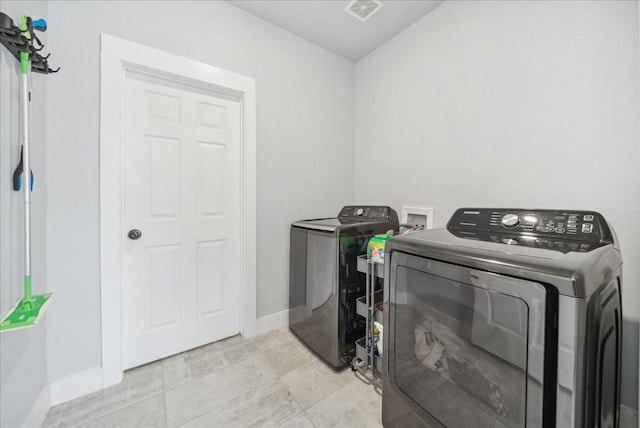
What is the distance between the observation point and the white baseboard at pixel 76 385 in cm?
138

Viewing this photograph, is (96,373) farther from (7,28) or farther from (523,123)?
(523,123)

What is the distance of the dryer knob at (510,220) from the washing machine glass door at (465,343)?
558 millimetres

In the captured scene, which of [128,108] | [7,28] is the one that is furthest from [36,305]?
[128,108]

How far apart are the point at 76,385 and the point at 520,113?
303cm

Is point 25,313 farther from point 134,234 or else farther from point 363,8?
point 363,8

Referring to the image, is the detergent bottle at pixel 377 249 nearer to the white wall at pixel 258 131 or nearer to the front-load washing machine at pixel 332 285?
the front-load washing machine at pixel 332 285

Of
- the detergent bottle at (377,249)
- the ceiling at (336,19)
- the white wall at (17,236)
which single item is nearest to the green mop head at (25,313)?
the white wall at (17,236)

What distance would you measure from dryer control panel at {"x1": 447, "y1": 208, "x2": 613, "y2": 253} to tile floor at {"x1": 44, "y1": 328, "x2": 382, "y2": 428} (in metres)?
1.12

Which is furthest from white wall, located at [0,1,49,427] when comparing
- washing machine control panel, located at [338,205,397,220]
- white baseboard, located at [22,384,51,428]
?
washing machine control panel, located at [338,205,397,220]

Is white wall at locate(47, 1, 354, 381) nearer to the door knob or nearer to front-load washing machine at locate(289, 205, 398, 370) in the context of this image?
the door knob

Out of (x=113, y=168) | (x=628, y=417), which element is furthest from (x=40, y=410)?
(x=628, y=417)

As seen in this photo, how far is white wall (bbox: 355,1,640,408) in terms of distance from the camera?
1195mm

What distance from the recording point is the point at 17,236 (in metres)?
1.08

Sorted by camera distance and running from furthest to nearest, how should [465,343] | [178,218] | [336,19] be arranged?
[336,19], [178,218], [465,343]
